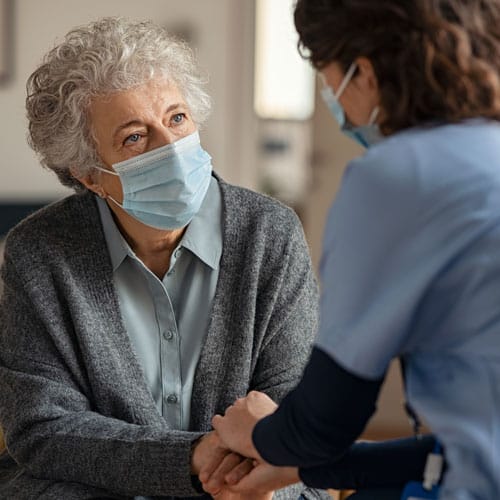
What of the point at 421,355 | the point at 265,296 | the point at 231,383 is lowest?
the point at 231,383

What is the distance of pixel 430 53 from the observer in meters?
1.27

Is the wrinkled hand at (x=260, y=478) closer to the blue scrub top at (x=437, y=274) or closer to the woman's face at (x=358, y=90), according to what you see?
the blue scrub top at (x=437, y=274)

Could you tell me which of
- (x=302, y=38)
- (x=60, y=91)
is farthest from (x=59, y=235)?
(x=302, y=38)

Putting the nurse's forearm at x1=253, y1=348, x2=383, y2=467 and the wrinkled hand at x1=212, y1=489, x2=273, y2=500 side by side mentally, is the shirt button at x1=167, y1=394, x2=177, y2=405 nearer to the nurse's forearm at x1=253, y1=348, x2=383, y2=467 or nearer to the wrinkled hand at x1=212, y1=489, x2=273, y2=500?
the wrinkled hand at x1=212, y1=489, x2=273, y2=500

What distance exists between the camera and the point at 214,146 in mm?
5145

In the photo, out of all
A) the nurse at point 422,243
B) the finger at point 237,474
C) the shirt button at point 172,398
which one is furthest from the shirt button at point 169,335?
the nurse at point 422,243

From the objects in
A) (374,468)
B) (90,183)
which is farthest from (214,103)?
(374,468)

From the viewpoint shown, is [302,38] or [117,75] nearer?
[302,38]

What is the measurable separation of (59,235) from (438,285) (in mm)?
979

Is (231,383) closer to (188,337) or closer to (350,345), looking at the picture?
(188,337)

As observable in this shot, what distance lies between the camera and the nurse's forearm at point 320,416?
1325mm

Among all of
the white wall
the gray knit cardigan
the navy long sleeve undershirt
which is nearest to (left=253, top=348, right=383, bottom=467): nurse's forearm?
the navy long sleeve undershirt

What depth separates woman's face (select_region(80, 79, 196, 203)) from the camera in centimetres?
198

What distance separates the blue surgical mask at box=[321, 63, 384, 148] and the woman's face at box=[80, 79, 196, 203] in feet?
1.85
